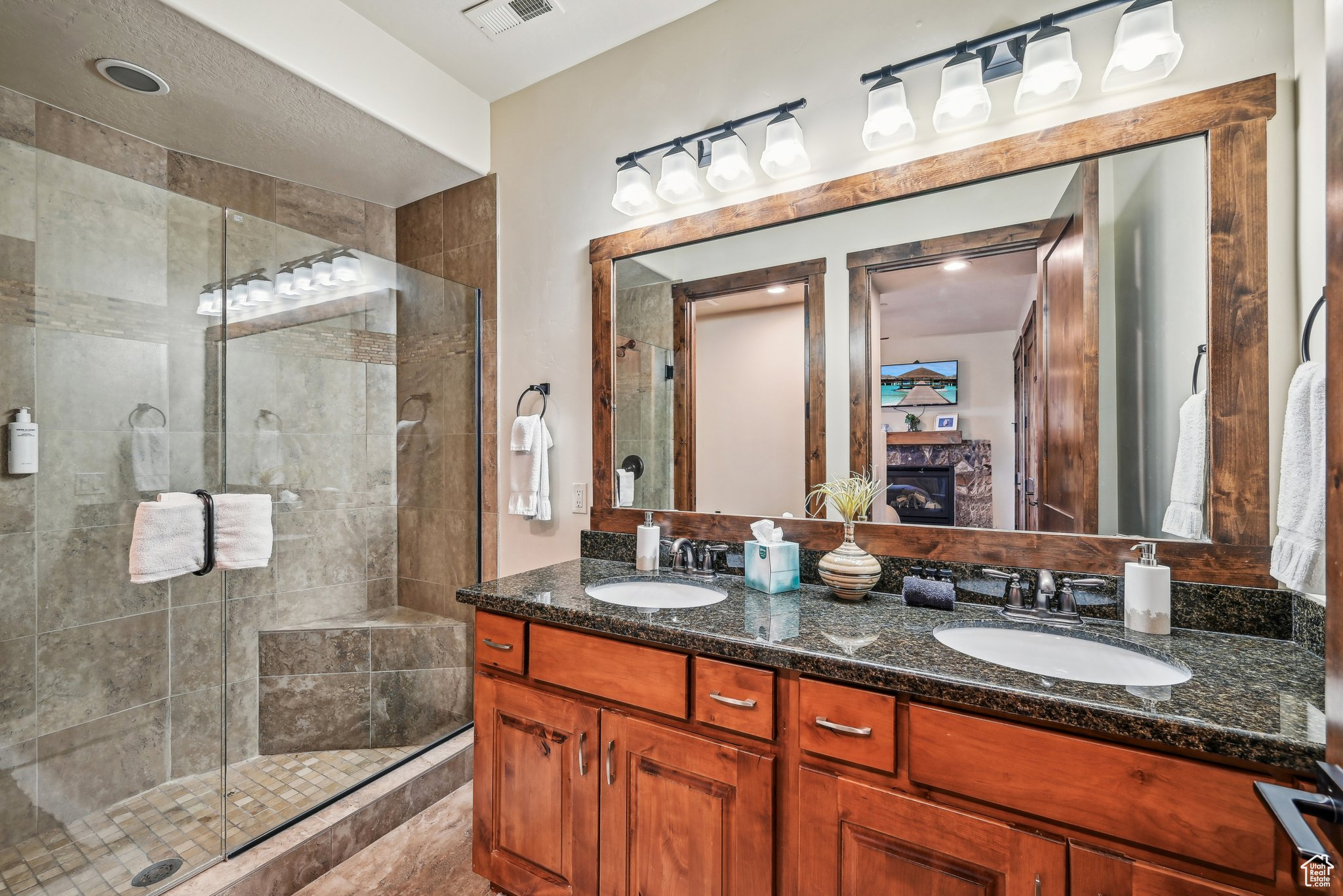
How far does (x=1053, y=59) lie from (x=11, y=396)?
9.37 ft

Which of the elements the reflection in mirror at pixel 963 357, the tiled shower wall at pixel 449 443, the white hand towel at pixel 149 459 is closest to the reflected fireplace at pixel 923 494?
the reflection in mirror at pixel 963 357

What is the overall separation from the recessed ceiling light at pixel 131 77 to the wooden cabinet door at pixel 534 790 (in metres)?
2.04

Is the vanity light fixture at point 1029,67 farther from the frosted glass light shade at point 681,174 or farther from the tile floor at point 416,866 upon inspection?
the tile floor at point 416,866

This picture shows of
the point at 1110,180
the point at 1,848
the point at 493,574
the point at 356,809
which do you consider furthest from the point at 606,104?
the point at 1,848

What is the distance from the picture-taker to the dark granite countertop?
79cm

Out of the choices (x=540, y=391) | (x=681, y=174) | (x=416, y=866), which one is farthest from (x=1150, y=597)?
(x=416, y=866)

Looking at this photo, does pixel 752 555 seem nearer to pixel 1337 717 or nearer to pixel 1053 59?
pixel 1337 717

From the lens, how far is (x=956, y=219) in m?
1.51

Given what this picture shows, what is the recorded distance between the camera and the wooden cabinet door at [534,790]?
4.47 ft

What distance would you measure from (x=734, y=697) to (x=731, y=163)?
1.51 m

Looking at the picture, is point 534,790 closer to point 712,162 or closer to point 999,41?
point 712,162

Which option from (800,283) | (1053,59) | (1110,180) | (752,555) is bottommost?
(752,555)

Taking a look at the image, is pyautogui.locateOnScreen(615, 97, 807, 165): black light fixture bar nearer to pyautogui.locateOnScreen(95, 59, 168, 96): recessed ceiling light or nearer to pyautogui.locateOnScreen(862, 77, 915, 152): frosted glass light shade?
pyautogui.locateOnScreen(862, 77, 915, 152): frosted glass light shade

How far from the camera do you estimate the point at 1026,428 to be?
4.74ft
